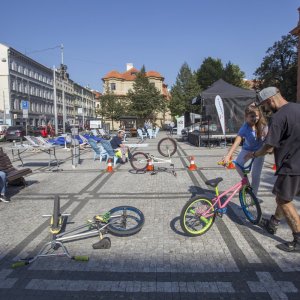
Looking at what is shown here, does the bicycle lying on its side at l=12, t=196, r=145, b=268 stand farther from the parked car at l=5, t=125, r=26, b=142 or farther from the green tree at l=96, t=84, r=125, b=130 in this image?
the green tree at l=96, t=84, r=125, b=130

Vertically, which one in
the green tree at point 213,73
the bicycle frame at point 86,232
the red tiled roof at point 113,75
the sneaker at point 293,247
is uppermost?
the red tiled roof at point 113,75

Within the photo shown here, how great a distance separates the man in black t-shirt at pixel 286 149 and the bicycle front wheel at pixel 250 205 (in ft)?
3.01

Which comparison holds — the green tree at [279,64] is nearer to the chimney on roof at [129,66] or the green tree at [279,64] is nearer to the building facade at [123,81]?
the building facade at [123,81]

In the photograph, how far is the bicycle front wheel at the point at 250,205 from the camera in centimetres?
516

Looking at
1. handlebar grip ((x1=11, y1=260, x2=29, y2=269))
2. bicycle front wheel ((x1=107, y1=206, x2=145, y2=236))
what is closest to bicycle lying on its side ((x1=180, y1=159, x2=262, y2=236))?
bicycle front wheel ((x1=107, y1=206, x2=145, y2=236))

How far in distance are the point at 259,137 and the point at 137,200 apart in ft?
8.89

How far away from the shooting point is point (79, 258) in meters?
4.02

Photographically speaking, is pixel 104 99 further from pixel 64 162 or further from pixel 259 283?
pixel 259 283

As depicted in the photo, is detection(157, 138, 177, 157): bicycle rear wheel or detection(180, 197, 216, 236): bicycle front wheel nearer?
detection(180, 197, 216, 236): bicycle front wheel

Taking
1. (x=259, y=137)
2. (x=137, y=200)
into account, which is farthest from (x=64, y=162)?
(x=259, y=137)

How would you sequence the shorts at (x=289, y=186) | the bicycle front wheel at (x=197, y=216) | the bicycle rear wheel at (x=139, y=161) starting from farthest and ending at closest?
1. the bicycle rear wheel at (x=139, y=161)
2. the bicycle front wheel at (x=197, y=216)
3. the shorts at (x=289, y=186)

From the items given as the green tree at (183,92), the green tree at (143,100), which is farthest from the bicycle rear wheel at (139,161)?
the green tree at (183,92)

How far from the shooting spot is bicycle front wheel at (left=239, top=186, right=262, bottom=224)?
16.9 ft

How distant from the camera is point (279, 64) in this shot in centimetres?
5553
